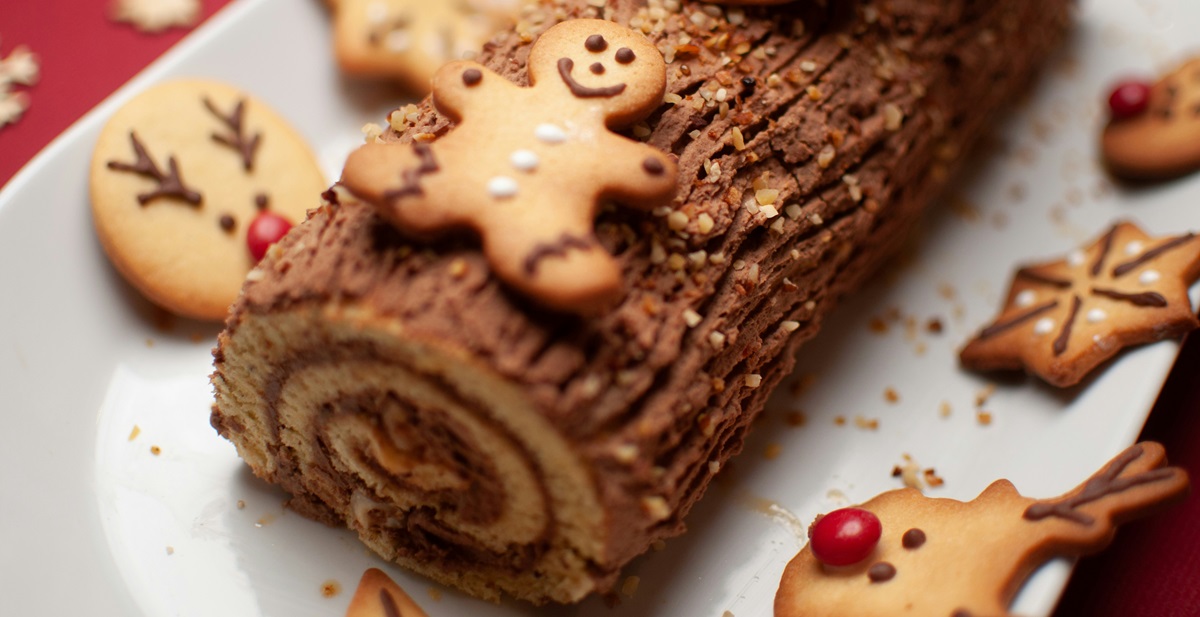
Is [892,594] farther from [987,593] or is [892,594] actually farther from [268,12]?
[268,12]

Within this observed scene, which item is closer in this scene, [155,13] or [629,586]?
[629,586]

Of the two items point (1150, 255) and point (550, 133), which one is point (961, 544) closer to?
point (1150, 255)

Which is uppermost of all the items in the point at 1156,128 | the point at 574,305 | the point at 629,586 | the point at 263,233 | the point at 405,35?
the point at 1156,128

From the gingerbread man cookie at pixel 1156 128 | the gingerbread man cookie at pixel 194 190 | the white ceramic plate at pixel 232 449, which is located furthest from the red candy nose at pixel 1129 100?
the gingerbread man cookie at pixel 194 190

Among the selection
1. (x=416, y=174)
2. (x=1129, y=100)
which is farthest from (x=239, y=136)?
(x=1129, y=100)

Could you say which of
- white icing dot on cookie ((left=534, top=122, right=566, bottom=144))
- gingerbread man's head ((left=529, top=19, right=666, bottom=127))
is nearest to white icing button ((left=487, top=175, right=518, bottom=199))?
white icing dot on cookie ((left=534, top=122, right=566, bottom=144))

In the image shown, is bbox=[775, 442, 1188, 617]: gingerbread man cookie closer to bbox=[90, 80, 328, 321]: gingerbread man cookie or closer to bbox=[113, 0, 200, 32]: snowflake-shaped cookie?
bbox=[90, 80, 328, 321]: gingerbread man cookie

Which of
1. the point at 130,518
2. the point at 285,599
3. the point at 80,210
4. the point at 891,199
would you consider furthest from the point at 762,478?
the point at 80,210
